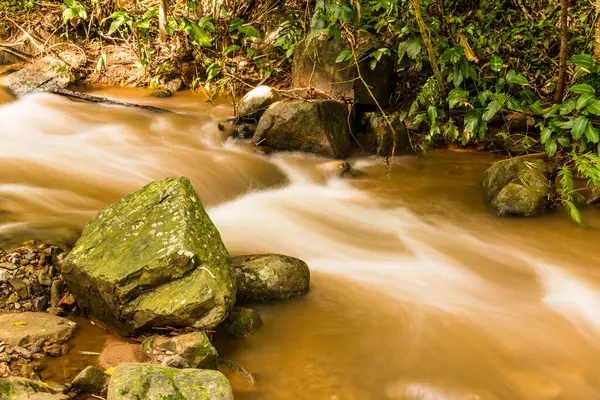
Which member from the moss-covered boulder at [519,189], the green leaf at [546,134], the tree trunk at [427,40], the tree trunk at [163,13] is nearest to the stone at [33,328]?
the moss-covered boulder at [519,189]

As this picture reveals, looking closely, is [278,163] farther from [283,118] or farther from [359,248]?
[359,248]

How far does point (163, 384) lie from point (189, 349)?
448 millimetres

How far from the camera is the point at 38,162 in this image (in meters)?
5.41

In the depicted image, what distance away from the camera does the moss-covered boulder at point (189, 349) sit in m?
2.58

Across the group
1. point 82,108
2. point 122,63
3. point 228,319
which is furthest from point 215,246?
Answer: point 122,63

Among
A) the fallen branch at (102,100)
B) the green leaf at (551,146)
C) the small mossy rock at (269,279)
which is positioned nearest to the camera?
the small mossy rock at (269,279)

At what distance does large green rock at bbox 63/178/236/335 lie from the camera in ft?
9.09

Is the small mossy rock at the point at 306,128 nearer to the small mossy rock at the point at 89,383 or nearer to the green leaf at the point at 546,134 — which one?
the green leaf at the point at 546,134

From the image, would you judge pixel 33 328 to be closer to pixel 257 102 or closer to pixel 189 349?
pixel 189 349

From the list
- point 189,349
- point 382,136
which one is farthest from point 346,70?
point 189,349

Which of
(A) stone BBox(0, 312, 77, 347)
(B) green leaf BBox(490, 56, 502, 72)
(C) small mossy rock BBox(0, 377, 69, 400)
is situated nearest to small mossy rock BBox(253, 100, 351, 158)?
(B) green leaf BBox(490, 56, 502, 72)

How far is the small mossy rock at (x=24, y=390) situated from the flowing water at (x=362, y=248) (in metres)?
0.38

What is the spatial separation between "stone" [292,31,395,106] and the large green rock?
385 cm

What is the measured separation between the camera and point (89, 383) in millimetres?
2402
